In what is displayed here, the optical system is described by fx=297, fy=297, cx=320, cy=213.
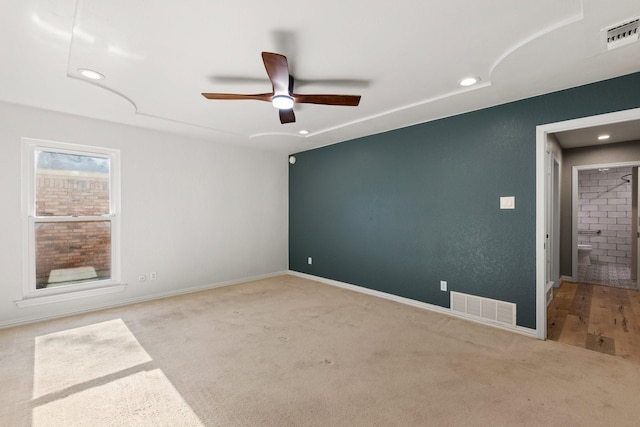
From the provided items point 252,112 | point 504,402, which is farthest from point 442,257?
point 252,112

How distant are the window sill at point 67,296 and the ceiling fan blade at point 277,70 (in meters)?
3.52

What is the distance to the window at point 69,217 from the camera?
3.50 m

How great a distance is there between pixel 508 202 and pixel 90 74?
4318mm

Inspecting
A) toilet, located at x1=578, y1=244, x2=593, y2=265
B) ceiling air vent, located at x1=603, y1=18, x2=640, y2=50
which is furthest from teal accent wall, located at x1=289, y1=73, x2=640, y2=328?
toilet, located at x1=578, y1=244, x2=593, y2=265

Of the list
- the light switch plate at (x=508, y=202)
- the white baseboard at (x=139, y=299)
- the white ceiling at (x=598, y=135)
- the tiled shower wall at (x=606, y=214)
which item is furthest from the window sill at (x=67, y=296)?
the tiled shower wall at (x=606, y=214)

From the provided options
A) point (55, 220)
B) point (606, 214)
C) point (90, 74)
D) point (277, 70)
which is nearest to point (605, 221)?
point (606, 214)

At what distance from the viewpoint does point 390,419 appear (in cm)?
183

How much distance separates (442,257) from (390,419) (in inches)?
94.5

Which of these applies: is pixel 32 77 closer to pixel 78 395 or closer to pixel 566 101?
pixel 78 395

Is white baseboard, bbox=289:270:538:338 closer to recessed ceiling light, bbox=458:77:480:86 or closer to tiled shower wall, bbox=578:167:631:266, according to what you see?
recessed ceiling light, bbox=458:77:480:86

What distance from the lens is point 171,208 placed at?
4559 mm

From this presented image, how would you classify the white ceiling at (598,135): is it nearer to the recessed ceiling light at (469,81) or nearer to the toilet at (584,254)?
the recessed ceiling light at (469,81)

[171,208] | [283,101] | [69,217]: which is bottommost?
[69,217]

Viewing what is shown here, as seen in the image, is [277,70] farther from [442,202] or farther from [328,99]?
[442,202]
